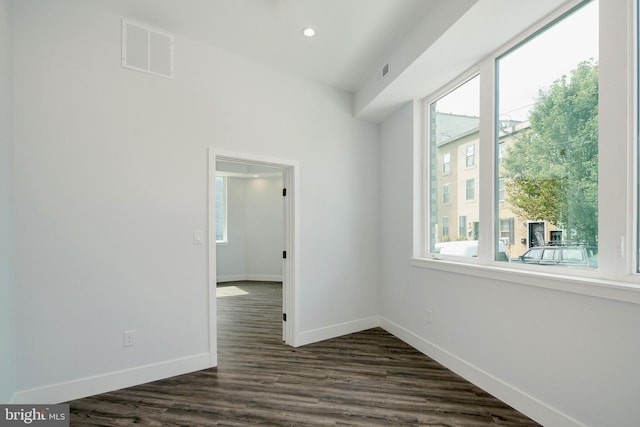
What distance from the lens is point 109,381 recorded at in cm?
249

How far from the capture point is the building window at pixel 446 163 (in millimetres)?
3227

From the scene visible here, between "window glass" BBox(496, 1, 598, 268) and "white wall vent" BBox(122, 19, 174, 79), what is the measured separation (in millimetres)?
2925

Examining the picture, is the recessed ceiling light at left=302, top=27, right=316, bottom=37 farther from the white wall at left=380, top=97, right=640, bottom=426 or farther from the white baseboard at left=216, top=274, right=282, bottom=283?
the white baseboard at left=216, top=274, right=282, bottom=283

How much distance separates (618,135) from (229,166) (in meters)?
6.57

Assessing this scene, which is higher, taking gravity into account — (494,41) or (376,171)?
(494,41)

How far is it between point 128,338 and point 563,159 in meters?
3.61

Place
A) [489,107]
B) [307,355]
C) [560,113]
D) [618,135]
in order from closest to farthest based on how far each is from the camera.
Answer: [618,135] → [560,113] → [489,107] → [307,355]

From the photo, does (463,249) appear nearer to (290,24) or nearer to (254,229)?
(290,24)

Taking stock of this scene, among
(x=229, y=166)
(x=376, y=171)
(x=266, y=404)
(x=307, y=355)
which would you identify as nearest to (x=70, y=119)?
(x=266, y=404)

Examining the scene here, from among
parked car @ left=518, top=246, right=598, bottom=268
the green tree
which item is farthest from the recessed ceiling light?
parked car @ left=518, top=246, right=598, bottom=268

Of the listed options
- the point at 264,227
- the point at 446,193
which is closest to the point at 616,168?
the point at 446,193

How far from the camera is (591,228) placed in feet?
6.26

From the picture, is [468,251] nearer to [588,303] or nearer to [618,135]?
[588,303]

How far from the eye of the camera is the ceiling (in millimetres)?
2445
